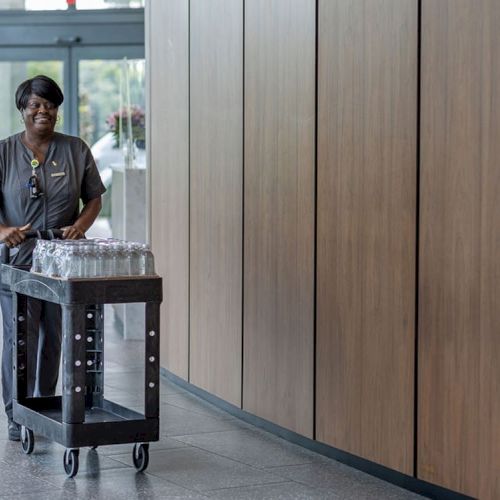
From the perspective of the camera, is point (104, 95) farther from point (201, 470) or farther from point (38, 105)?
point (201, 470)

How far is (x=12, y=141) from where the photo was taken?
583cm

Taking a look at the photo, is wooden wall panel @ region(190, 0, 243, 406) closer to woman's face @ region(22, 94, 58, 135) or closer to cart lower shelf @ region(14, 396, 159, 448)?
woman's face @ region(22, 94, 58, 135)

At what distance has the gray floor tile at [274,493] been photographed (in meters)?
4.88

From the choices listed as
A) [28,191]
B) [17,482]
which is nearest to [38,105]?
[28,191]

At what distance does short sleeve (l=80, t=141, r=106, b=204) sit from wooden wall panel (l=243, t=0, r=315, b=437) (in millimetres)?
834

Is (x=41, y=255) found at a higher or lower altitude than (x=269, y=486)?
higher

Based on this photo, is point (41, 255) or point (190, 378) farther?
point (190, 378)

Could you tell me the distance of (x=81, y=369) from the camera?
5.07m

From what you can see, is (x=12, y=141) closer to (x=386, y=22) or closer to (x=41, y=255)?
(x=41, y=255)

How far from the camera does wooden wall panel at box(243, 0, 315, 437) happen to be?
225 inches

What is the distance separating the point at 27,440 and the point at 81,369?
68 centimetres

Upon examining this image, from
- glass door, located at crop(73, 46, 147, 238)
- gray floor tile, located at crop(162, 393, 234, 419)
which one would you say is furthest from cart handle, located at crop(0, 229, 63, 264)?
glass door, located at crop(73, 46, 147, 238)

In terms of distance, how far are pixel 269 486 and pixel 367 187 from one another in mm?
1327

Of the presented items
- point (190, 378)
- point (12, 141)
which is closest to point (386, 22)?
point (12, 141)
